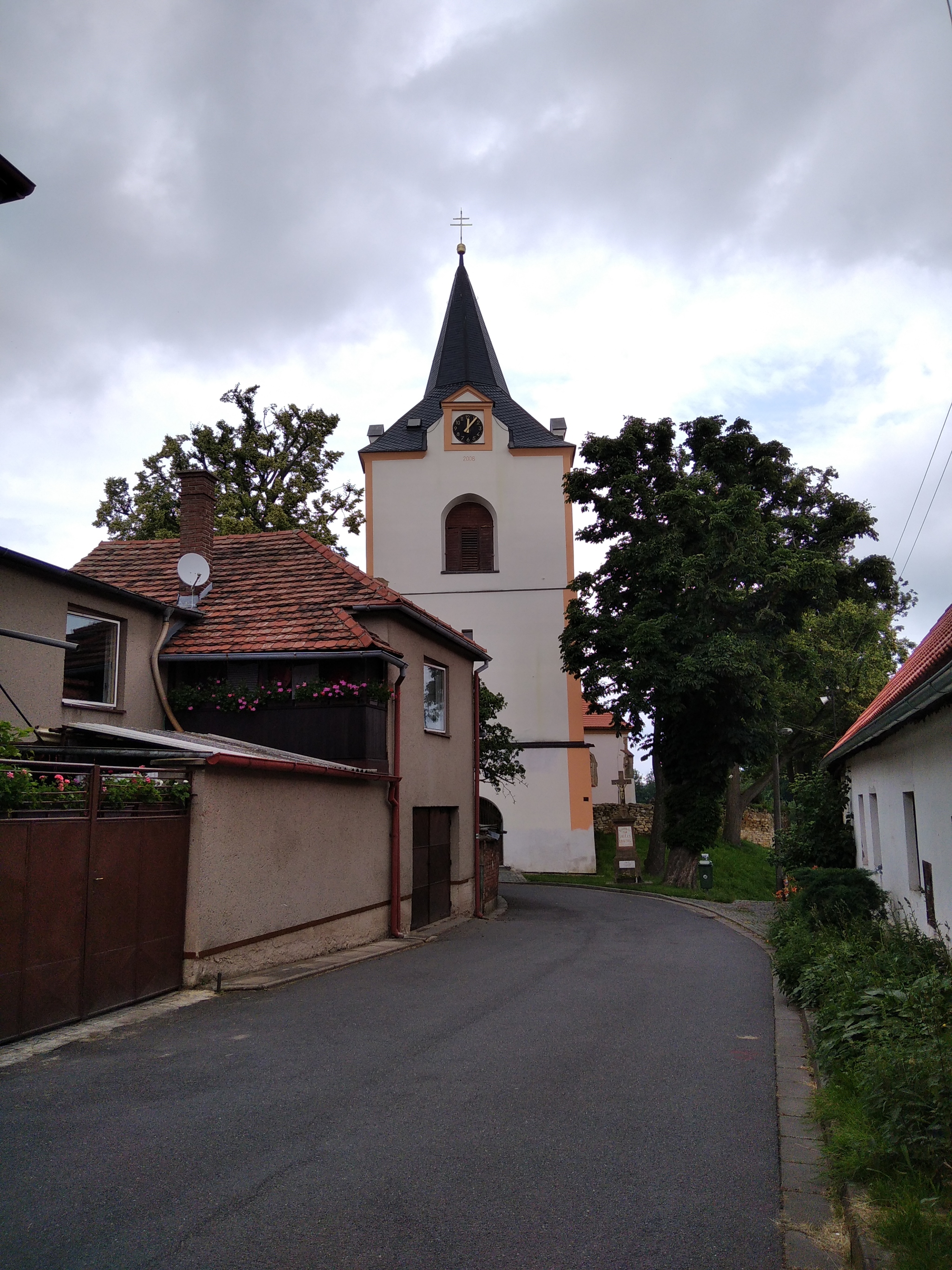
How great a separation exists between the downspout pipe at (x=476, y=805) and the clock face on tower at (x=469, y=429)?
16.2 m

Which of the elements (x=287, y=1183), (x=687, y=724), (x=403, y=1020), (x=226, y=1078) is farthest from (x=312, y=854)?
(x=687, y=724)

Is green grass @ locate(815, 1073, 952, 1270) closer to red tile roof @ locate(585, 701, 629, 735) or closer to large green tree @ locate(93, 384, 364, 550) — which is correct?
large green tree @ locate(93, 384, 364, 550)

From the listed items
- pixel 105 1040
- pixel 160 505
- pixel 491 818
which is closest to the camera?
pixel 105 1040

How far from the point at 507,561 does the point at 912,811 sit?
967 inches

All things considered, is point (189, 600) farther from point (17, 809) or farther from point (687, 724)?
point (687, 724)

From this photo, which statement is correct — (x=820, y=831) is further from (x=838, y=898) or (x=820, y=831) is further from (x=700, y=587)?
(x=700, y=587)

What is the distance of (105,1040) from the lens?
26.6ft

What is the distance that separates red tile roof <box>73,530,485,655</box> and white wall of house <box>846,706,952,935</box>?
24.6 ft

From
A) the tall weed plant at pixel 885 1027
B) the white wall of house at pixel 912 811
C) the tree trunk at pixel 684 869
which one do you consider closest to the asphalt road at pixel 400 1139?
the tall weed plant at pixel 885 1027

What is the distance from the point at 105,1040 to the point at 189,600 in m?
10.5

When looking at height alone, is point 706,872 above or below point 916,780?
below

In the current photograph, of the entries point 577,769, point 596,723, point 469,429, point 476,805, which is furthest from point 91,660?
point 596,723

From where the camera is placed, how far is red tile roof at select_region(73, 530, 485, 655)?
1634 cm

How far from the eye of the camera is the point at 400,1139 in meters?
5.59
